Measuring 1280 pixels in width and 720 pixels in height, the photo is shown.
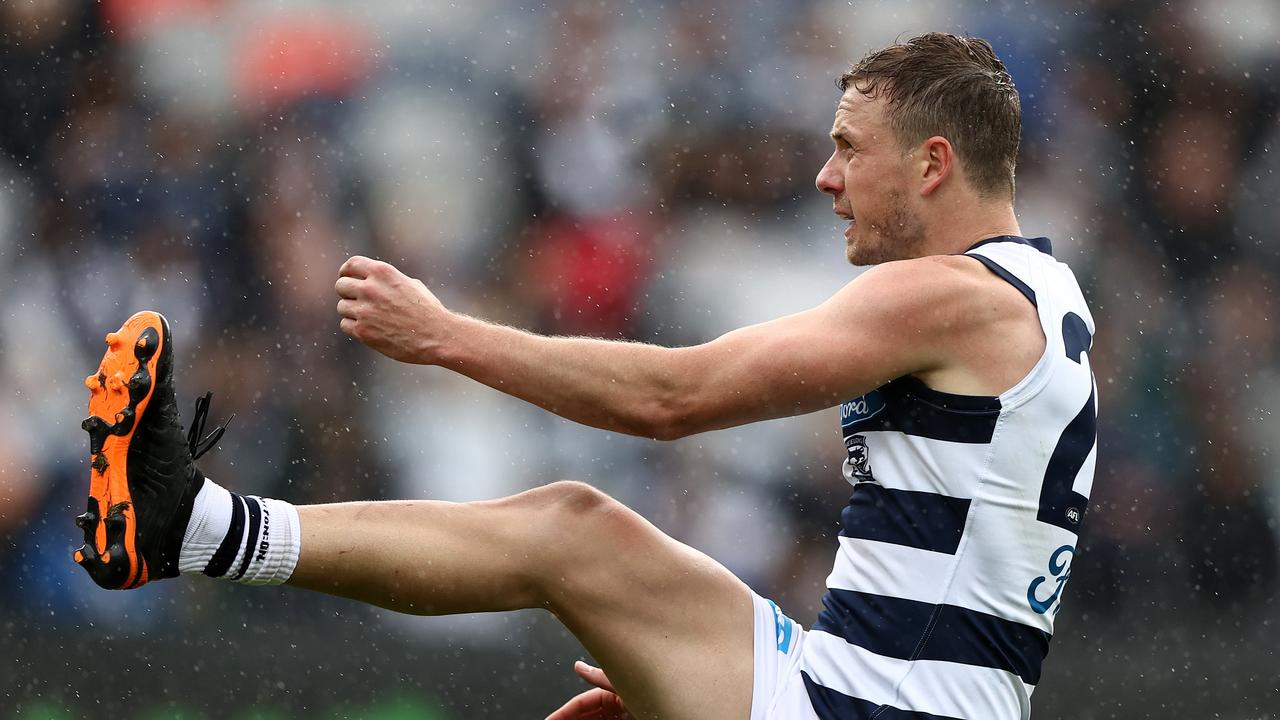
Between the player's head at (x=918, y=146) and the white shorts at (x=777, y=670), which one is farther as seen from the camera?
the player's head at (x=918, y=146)

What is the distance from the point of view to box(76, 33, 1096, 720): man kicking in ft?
9.10

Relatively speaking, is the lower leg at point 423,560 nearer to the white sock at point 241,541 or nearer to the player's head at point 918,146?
the white sock at point 241,541

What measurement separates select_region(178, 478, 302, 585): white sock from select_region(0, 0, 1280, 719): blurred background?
2.06 meters

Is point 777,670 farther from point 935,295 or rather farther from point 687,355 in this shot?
point 935,295

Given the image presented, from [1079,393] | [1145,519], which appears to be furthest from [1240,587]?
[1079,393]

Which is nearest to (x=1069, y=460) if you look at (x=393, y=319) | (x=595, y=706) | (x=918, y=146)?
(x=918, y=146)

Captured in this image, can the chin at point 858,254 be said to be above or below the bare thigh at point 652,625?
above

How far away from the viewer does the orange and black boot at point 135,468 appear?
2815 millimetres

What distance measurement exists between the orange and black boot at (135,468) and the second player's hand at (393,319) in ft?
1.39

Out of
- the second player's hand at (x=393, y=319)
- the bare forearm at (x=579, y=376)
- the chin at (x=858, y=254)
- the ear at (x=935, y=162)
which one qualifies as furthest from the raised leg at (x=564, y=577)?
the ear at (x=935, y=162)

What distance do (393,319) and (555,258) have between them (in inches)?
112

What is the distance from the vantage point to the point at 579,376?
2838 mm

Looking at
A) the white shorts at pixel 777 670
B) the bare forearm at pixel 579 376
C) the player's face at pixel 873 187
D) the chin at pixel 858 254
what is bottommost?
the white shorts at pixel 777 670

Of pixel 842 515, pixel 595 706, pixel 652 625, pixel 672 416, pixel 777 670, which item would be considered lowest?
pixel 595 706
